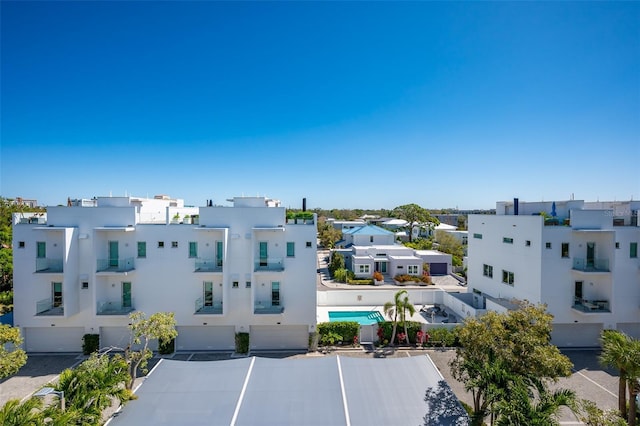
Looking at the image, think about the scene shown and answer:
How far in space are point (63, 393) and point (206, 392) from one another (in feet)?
14.0

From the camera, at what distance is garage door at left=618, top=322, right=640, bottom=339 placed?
63.3ft

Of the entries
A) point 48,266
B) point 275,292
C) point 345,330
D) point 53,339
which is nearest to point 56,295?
point 48,266

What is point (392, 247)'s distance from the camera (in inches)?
1598

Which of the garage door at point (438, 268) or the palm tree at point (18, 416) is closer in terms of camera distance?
the palm tree at point (18, 416)

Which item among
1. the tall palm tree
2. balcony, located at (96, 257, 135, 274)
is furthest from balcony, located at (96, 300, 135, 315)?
the tall palm tree

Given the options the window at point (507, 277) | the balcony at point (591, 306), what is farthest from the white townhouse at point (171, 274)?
the balcony at point (591, 306)

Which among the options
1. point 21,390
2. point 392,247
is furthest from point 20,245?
point 392,247

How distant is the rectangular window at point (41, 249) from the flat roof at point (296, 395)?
42.7 feet

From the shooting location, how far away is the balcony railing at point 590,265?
62.8 ft

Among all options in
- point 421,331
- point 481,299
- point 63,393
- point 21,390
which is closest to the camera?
point 63,393

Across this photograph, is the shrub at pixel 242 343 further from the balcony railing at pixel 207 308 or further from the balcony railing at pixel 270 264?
the balcony railing at pixel 270 264

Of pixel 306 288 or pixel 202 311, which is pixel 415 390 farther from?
pixel 202 311

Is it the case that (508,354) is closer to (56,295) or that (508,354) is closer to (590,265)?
(590,265)

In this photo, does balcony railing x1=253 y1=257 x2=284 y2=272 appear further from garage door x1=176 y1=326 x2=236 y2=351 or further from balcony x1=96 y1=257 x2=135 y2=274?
balcony x1=96 y1=257 x2=135 y2=274
